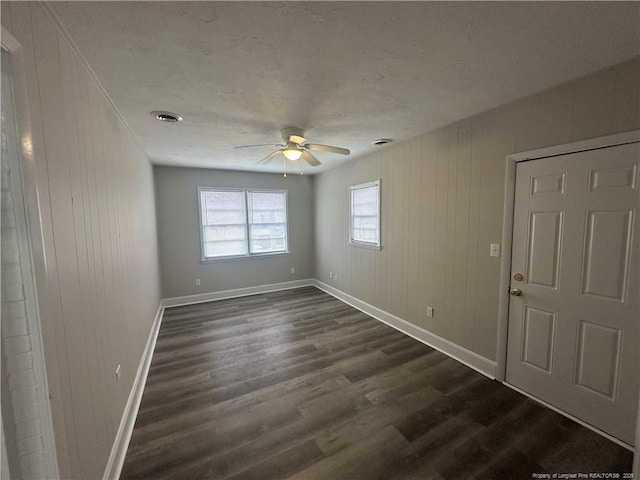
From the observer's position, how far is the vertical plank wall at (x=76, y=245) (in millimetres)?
985

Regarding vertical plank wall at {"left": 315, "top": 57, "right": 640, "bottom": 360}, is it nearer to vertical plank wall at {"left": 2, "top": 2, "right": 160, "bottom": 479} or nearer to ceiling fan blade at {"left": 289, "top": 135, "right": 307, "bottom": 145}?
ceiling fan blade at {"left": 289, "top": 135, "right": 307, "bottom": 145}

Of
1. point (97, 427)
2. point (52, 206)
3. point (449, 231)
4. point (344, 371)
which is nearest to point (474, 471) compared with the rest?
point (344, 371)

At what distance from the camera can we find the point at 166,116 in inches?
91.7

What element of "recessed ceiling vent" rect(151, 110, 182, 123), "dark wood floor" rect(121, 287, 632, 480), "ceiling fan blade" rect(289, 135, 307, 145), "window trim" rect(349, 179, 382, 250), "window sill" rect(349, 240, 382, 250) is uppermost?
"recessed ceiling vent" rect(151, 110, 182, 123)

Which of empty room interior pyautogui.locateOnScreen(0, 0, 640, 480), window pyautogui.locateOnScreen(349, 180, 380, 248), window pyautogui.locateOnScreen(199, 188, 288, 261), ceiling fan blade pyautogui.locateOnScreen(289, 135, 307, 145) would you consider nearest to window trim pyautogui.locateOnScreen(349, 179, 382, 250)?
window pyautogui.locateOnScreen(349, 180, 380, 248)

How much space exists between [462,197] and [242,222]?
401 centimetres

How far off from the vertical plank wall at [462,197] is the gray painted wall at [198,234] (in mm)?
1860

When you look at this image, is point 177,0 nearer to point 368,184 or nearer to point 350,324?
point 368,184

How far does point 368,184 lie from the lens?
3949 mm

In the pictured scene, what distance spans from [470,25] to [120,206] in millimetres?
2711

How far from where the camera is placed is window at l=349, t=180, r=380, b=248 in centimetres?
387

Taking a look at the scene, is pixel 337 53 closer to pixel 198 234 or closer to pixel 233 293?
pixel 198 234

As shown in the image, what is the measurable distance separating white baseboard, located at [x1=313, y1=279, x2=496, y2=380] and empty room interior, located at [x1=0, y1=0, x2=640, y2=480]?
0.03 metres

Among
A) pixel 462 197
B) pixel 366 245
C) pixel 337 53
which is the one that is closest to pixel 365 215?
pixel 366 245
